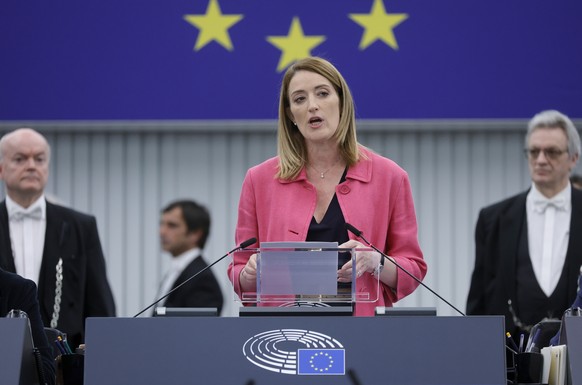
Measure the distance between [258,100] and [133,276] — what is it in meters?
1.63

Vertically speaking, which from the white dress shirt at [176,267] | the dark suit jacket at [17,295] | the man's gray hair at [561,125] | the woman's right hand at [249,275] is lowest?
the dark suit jacket at [17,295]

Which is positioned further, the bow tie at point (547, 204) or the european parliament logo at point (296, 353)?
the bow tie at point (547, 204)

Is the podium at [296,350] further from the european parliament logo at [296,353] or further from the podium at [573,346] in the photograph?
the podium at [573,346]

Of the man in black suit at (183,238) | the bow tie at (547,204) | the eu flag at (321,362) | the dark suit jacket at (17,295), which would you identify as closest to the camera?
the eu flag at (321,362)

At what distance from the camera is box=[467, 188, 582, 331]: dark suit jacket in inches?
246

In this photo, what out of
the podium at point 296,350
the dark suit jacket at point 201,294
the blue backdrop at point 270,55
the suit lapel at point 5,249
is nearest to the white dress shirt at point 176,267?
the dark suit jacket at point 201,294

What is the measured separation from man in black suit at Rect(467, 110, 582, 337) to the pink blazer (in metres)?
1.99

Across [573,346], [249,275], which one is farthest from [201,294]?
[573,346]

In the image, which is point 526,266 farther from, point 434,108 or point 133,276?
point 133,276

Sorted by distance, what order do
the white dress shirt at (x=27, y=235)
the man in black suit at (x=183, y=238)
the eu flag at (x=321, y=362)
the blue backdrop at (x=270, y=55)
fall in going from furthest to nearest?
the man in black suit at (x=183, y=238)
the blue backdrop at (x=270, y=55)
the white dress shirt at (x=27, y=235)
the eu flag at (x=321, y=362)

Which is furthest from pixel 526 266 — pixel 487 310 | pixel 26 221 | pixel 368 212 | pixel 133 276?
pixel 133 276

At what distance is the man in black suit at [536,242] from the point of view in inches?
244

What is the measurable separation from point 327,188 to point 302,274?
0.76 metres

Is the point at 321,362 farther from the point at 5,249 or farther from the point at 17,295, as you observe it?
the point at 5,249
